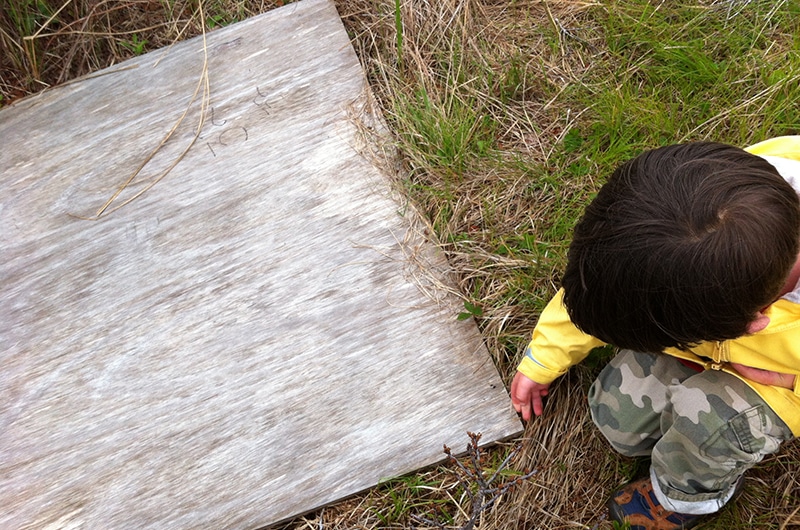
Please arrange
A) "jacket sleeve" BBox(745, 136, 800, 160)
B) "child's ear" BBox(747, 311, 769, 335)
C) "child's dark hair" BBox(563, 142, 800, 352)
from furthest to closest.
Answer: "jacket sleeve" BBox(745, 136, 800, 160) < "child's ear" BBox(747, 311, 769, 335) < "child's dark hair" BBox(563, 142, 800, 352)

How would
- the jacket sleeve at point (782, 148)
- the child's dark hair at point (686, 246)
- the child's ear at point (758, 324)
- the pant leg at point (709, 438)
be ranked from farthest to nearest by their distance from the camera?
the jacket sleeve at point (782, 148)
the pant leg at point (709, 438)
the child's ear at point (758, 324)
the child's dark hair at point (686, 246)

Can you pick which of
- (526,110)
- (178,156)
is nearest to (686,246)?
(526,110)

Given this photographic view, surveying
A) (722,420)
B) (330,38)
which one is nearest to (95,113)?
(330,38)

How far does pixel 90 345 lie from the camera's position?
177 centimetres

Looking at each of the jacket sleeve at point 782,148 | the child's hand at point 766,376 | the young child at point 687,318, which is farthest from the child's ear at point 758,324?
the jacket sleeve at point 782,148

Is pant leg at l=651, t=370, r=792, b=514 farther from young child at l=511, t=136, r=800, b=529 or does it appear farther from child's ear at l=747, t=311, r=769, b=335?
child's ear at l=747, t=311, r=769, b=335

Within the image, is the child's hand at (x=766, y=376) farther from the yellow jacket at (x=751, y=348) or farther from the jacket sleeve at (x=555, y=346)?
the jacket sleeve at (x=555, y=346)

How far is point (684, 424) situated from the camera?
4.63 feet

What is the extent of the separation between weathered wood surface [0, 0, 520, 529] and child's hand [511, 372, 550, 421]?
0.13ft

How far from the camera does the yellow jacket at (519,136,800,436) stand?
1298 mm

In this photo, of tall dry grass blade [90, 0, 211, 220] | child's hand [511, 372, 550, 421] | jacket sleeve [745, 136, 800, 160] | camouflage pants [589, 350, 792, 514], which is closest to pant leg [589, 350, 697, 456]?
camouflage pants [589, 350, 792, 514]

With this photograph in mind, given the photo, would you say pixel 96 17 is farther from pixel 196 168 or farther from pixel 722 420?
pixel 722 420

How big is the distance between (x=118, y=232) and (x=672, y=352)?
4.82 feet

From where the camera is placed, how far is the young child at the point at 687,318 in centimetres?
114
